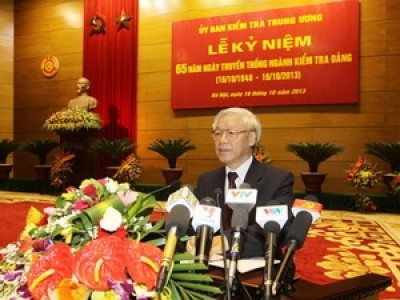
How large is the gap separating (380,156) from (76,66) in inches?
232

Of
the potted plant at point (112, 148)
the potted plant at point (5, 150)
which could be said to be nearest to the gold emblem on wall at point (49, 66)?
the potted plant at point (5, 150)

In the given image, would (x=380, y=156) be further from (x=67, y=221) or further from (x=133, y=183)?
(x=67, y=221)

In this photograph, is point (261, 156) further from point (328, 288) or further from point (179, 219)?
point (179, 219)

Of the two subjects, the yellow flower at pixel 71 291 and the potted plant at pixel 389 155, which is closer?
the yellow flower at pixel 71 291

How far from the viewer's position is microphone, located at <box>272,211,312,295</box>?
997mm

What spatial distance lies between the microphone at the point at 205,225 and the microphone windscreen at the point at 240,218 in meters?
0.05

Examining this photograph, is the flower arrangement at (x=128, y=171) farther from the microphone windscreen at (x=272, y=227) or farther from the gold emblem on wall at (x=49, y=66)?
the microphone windscreen at (x=272, y=227)

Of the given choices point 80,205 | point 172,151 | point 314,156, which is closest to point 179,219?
point 80,205

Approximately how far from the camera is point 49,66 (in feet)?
31.7

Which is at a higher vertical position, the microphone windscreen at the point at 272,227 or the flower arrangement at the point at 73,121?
the flower arrangement at the point at 73,121

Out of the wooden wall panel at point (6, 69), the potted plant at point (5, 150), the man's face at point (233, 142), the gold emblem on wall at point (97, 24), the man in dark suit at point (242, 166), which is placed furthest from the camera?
the wooden wall panel at point (6, 69)

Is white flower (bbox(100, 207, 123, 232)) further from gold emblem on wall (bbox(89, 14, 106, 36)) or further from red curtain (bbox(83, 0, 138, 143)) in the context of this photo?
gold emblem on wall (bbox(89, 14, 106, 36))

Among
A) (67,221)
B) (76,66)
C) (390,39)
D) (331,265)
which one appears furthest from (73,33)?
(67,221)

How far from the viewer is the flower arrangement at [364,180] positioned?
610cm
